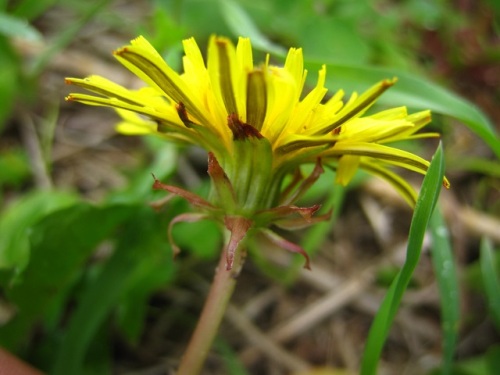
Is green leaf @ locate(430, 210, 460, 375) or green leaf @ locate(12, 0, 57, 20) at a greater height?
green leaf @ locate(12, 0, 57, 20)

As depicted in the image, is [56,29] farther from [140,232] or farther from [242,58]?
[242,58]

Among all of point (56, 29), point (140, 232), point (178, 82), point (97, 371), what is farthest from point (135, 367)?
point (56, 29)

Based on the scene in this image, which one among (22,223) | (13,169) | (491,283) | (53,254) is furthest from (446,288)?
(13,169)

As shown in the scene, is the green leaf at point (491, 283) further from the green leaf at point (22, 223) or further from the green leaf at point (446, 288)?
the green leaf at point (22, 223)

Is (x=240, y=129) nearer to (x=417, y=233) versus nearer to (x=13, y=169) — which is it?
(x=417, y=233)

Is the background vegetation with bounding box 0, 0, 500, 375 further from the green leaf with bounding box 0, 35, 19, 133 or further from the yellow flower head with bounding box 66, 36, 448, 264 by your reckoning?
the yellow flower head with bounding box 66, 36, 448, 264

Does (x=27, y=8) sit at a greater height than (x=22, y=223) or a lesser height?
greater

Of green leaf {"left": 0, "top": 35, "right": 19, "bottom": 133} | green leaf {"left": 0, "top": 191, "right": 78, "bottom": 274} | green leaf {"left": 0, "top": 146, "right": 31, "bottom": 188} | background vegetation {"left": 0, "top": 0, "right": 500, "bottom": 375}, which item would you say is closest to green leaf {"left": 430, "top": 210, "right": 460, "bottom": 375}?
background vegetation {"left": 0, "top": 0, "right": 500, "bottom": 375}
